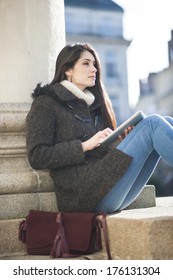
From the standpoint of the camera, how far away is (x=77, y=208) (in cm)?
311

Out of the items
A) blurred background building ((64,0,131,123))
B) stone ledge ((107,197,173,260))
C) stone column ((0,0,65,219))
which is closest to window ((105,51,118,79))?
blurred background building ((64,0,131,123))

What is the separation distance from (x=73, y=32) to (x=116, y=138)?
31.0 metres

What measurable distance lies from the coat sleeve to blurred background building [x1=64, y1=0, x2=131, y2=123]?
30308 mm

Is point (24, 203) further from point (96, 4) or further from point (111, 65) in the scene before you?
point (96, 4)

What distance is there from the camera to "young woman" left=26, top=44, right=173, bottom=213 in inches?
118

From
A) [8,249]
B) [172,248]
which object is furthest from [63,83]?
[172,248]

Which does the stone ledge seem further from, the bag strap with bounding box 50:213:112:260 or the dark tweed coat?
the dark tweed coat

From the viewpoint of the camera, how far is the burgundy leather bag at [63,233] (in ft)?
9.52

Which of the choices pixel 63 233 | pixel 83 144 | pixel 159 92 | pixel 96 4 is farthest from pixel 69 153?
pixel 96 4

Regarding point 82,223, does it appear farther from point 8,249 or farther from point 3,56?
point 3,56

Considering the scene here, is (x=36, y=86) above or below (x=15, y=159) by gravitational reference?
above

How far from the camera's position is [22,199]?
3305 mm

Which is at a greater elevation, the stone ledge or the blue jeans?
the blue jeans
